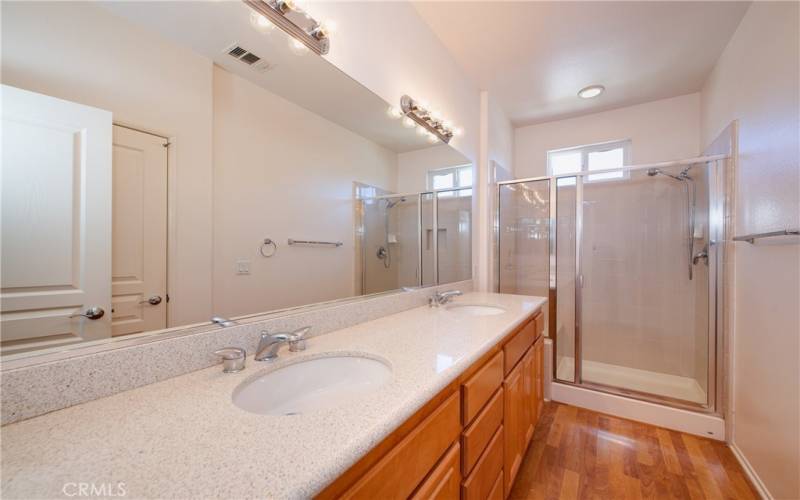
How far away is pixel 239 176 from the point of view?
3.07 feet

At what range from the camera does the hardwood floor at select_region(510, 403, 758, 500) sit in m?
1.46

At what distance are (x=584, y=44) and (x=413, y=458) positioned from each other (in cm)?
253

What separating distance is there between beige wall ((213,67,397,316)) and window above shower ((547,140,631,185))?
2.41m

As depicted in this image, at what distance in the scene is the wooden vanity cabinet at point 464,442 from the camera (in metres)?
0.58

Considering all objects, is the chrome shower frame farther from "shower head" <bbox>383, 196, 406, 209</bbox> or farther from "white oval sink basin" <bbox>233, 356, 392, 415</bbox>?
"white oval sink basin" <bbox>233, 356, 392, 415</bbox>

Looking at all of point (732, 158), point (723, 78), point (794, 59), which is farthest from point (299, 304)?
A: point (723, 78)

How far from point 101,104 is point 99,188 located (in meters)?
0.19

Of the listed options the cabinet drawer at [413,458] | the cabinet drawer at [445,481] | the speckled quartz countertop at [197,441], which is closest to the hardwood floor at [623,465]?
the cabinet drawer at [445,481]

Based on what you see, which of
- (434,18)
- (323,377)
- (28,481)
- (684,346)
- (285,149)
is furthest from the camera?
(684,346)

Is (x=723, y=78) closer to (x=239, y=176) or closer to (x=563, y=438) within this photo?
(x=563, y=438)

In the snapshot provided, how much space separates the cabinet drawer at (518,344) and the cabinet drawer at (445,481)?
53 cm

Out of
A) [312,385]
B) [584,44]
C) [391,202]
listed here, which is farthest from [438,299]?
[584,44]

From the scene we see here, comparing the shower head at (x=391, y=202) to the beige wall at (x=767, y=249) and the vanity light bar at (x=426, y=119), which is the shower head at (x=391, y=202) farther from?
the beige wall at (x=767, y=249)

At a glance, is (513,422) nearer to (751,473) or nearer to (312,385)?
(312,385)
